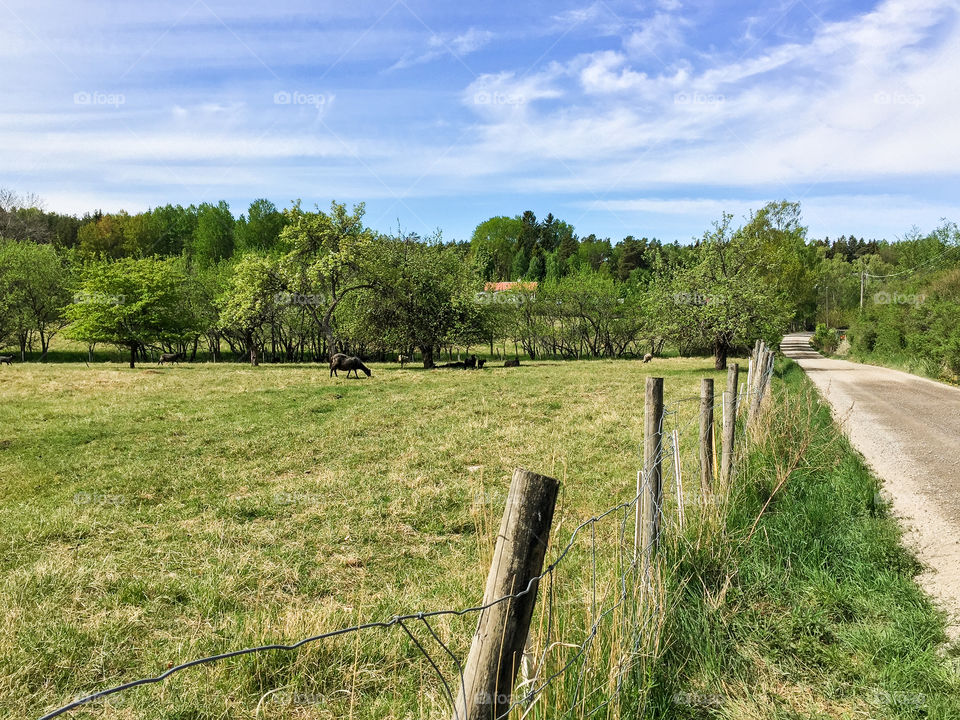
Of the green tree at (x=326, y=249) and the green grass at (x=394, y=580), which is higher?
the green tree at (x=326, y=249)

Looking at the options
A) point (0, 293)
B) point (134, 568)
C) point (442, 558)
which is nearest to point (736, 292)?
point (442, 558)

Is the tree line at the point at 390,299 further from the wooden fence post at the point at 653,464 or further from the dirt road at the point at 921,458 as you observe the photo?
the wooden fence post at the point at 653,464

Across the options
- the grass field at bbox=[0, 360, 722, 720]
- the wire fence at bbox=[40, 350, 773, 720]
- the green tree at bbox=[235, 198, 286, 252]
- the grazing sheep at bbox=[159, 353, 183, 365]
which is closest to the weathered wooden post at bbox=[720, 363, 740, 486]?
the wire fence at bbox=[40, 350, 773, 720]

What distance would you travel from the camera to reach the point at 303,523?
731cm

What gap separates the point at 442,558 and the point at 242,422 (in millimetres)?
9542

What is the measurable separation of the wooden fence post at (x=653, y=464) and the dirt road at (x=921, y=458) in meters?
2.41

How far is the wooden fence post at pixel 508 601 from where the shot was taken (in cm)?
236

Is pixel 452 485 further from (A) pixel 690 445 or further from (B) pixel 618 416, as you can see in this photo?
(B) pixel 618 416

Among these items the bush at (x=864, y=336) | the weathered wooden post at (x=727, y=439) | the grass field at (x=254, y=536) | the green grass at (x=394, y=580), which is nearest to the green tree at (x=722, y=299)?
the bush at (x=864, y=336)

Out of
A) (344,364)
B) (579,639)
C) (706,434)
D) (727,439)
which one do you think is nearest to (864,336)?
(344,364)

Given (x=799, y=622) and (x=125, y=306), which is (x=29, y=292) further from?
(x=799, y=622)

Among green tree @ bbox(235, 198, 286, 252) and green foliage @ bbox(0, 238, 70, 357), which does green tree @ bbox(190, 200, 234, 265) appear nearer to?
green tree @ bbox(235, 198, 286, 252)

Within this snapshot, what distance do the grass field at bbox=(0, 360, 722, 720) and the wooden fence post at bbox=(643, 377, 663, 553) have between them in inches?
28.5

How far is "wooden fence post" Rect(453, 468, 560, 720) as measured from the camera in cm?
236
